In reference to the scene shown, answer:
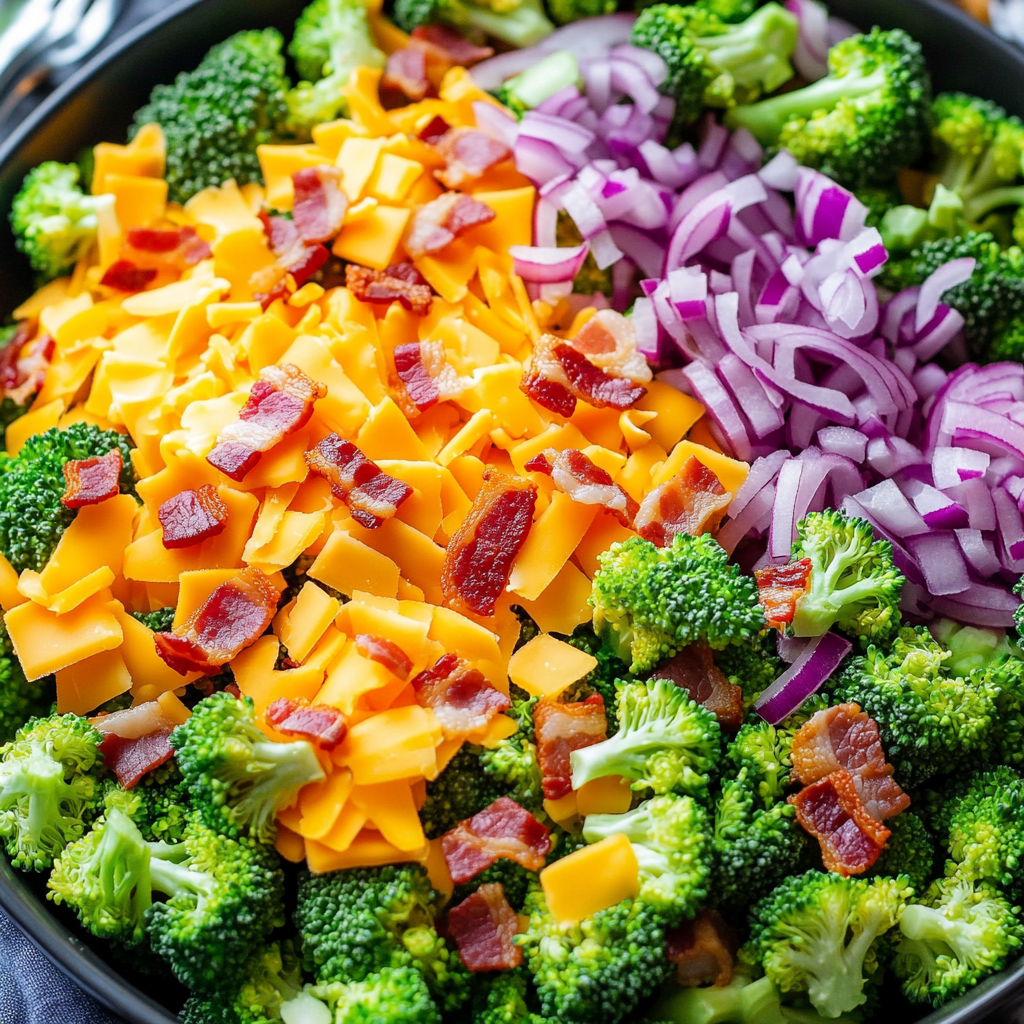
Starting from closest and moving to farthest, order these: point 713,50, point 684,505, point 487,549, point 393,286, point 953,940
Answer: point 953,940
point 487,549
point 684,505
point 393,286
point 713,50

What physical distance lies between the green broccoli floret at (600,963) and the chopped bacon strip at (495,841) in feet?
0.45

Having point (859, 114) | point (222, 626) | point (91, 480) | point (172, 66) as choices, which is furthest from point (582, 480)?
point (172, 66)

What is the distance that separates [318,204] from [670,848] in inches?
69.2

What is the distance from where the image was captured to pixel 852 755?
6.63ft

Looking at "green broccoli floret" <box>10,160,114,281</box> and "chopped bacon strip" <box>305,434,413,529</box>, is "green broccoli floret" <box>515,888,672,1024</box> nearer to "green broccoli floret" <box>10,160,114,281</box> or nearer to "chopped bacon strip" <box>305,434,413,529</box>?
"chopped bacon strip" <box>305,434,413,529</box>

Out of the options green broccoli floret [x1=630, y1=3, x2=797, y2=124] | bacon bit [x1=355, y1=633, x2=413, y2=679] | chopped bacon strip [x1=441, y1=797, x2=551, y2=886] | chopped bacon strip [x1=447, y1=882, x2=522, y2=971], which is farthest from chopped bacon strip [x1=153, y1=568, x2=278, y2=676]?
green broccoli floret [x1=630, y1=3, x2=797, y2=124]

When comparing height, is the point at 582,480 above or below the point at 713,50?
below

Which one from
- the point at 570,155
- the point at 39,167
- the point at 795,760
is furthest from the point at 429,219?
the point at 795,760

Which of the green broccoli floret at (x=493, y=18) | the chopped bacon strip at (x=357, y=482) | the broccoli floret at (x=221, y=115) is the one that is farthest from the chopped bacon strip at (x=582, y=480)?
the green broccoli floret at (x=493, y=18)

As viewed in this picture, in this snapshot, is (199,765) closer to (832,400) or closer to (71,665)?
(71,665)

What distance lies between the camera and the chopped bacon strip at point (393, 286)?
2.44 meters

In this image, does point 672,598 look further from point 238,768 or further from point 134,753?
point 134,753

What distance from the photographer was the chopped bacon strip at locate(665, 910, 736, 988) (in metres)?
1.91

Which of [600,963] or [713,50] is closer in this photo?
[600,963]
